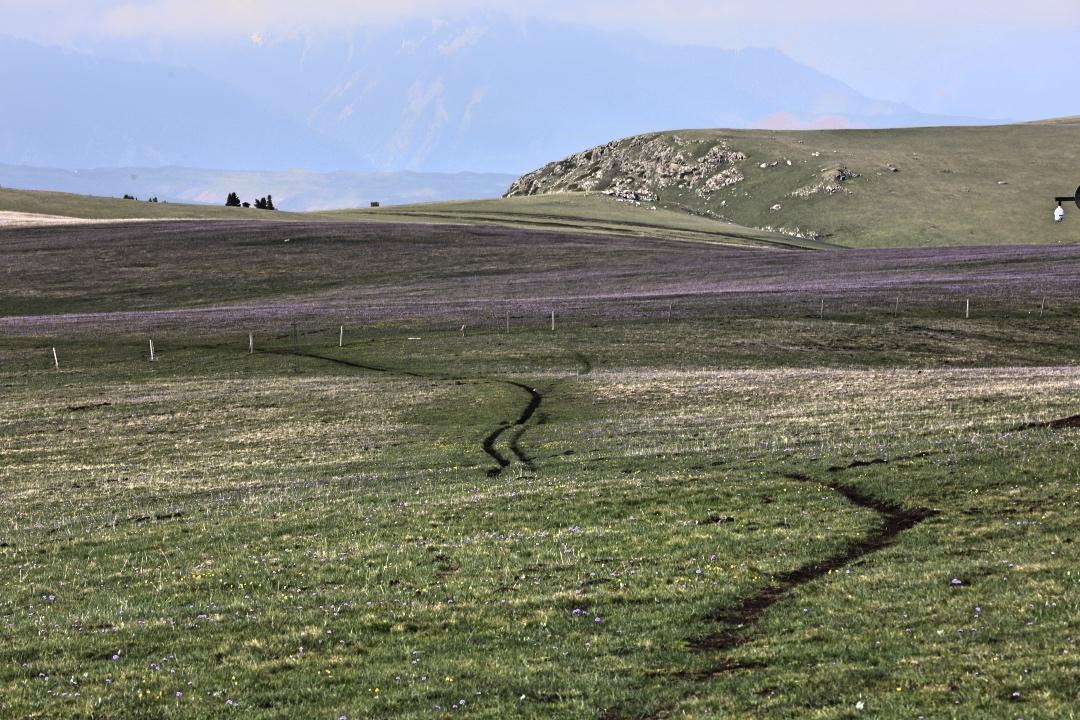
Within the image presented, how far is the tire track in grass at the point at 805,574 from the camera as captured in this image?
17562 millimetres

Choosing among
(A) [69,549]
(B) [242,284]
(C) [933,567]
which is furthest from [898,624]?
(B) [242,284]

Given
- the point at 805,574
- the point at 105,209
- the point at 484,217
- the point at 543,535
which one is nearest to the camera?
the point at 805,574

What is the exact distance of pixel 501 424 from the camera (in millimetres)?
44750

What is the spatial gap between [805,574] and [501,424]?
24.7 metres

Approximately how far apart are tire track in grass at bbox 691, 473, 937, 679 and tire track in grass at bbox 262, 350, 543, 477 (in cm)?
1139

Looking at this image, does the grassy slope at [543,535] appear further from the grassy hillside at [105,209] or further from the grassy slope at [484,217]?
the grassy hillside at [105,209]

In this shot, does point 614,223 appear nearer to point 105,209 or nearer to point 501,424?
point 105,209

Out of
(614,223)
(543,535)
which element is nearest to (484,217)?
(614,223)

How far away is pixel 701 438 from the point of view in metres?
37.9

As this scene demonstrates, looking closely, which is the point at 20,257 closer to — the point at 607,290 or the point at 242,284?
the point at 242,284

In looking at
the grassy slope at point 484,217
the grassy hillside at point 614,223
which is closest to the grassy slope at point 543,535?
the grassy hillside at point 614,223

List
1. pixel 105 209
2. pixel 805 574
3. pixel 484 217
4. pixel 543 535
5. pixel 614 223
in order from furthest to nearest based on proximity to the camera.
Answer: pixel 484 217 → pixel 614 223 → pixel 105 209 → pixel 543 535 → pixel 805 574

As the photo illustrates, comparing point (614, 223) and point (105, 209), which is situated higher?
point (105, 209)

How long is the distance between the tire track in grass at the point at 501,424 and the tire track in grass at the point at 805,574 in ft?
37.4
